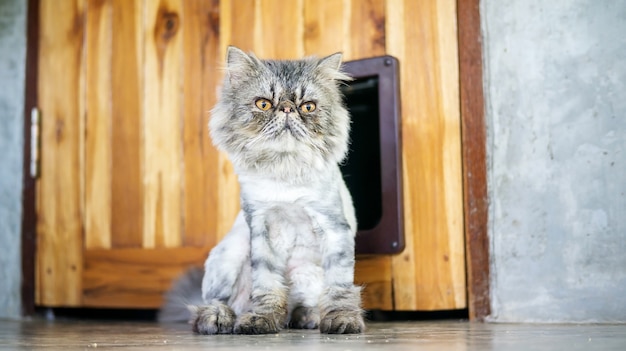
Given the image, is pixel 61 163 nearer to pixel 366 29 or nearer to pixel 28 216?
pixel 28 216

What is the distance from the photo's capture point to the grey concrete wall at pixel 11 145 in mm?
3223

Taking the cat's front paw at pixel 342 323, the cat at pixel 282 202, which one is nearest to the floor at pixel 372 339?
the cat's front paw at pixel 342 323

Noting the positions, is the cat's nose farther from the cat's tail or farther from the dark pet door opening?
the cat's tail

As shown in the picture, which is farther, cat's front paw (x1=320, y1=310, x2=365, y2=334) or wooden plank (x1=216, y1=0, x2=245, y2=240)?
wooden plank (x1=216, y1=0, x2=245, y2=240)

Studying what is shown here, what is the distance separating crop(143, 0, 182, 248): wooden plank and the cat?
0.73m

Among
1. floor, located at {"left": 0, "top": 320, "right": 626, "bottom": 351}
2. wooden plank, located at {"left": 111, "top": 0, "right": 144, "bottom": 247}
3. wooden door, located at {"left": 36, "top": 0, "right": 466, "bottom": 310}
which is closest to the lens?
floor, located at {"left": 0, "top": 320, "right": 626, "bottom": 351}

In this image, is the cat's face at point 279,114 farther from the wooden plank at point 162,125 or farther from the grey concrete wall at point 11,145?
the grey concrete wall at point 11,145

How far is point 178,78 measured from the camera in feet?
9.85

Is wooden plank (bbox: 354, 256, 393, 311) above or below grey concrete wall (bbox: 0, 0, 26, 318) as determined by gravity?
below

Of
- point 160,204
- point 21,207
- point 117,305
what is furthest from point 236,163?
point 21,207

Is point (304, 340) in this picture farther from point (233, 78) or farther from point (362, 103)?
point (362, 103)

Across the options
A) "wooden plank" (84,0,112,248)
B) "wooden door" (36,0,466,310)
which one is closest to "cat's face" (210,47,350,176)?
"wooden door" (36,0,466,310)

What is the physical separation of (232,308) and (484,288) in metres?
0.85

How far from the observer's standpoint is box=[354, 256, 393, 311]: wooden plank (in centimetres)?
259
